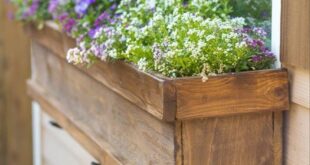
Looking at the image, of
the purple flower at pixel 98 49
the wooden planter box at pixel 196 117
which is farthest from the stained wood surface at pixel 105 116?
the purple flower at pixel 98 49

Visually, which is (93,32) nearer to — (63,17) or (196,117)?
(63,17)

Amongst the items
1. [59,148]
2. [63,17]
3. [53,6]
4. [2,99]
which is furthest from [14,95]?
[63,17]

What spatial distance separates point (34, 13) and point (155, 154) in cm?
126

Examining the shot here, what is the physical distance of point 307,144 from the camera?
61.2 inches

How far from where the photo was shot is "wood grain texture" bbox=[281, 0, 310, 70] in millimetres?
1473

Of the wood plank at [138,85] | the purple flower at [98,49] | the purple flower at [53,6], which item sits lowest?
the wood plank at [138,85]

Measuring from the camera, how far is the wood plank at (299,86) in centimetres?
152

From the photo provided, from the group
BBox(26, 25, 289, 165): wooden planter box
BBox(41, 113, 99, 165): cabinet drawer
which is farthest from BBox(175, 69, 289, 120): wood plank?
BBox(41, 113, 99, 165): cabinet drawer

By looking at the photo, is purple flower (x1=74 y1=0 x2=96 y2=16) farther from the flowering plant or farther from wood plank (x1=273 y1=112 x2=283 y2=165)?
wood plank (x1=273 y1=112 x2=283 y2=165)

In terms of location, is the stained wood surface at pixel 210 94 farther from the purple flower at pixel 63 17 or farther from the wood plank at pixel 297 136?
the purple flower at pixel 63 17

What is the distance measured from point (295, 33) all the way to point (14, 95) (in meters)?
2.77

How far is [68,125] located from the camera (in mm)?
2342

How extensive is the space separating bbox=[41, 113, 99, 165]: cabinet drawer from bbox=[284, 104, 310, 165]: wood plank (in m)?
0.69

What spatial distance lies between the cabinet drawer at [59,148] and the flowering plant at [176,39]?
1.40 feet
